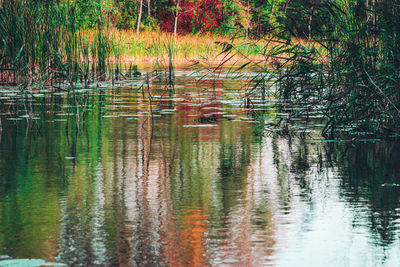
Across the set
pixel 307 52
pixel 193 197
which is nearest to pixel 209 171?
pixel 193 197

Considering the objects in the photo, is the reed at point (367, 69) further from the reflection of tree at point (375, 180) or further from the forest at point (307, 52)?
Result: the reflection of tree at point (375, 180)

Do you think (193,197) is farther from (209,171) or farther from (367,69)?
(367,69)

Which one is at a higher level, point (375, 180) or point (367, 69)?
point (367, 69)

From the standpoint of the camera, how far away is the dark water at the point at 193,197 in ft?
11.7

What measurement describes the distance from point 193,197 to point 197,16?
4370cm

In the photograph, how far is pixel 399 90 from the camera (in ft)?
24.2

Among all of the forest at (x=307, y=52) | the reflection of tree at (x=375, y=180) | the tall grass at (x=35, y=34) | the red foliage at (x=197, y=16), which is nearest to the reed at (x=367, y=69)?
the forest at (x=307, y=52)

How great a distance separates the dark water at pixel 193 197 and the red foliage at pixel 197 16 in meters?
38.5

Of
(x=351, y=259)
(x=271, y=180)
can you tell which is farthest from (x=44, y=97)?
(x=351, y=259)

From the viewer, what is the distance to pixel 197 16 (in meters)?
47.8

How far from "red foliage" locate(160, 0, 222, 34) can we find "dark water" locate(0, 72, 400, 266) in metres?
38.5

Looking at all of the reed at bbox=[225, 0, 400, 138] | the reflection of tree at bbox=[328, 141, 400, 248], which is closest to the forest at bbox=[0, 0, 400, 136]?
the reed at bbox=[225, 0, 400, 138]

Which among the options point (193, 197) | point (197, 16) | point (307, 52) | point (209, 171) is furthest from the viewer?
point (197, 16)

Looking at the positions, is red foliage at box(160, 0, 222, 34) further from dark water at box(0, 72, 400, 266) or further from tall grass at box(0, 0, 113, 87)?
dark water at box(0, 72, 400, 266)
